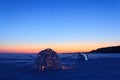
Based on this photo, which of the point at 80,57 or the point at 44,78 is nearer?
the point at 44,78

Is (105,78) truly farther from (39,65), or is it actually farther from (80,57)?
(80,57)

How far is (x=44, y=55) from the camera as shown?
5834 centimetres

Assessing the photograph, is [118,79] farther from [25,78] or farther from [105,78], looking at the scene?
[25,78]

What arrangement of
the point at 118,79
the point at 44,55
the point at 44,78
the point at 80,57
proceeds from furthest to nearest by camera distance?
the point at 80,57, the point at 44,55, the point at 44,78, the point at 118,79

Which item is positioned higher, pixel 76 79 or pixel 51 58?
pixel 51 58

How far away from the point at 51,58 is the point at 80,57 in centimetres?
6169

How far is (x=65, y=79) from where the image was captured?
42062 mm

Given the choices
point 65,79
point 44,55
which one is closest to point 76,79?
point 65,79

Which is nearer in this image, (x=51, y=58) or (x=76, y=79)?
(x=76, y=79)

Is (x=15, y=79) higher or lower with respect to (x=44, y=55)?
lower

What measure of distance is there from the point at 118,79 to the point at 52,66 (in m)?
21.2

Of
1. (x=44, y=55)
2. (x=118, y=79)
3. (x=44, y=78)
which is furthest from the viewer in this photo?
(x=44, y=55)

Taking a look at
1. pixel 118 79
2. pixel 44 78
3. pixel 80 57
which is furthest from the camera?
pixel 80 57

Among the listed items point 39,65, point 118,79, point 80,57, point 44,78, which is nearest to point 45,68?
point 39,65
